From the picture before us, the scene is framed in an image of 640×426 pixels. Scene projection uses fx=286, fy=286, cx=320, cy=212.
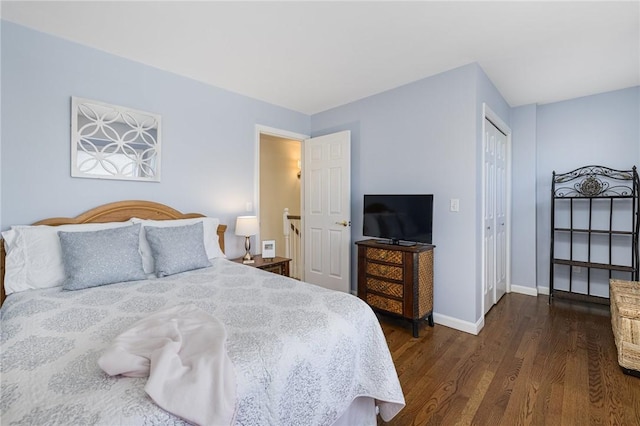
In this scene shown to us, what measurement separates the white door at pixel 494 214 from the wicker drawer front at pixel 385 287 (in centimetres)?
93

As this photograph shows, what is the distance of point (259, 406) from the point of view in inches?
38.2

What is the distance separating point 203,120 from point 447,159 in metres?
2.49

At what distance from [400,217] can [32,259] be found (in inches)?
112

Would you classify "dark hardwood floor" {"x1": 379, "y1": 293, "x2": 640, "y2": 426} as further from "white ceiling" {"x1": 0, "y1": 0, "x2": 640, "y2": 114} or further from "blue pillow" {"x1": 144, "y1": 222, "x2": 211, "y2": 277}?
"white ceiling" {"x1": 0, "y1": 0, "x2": 640, "y2": 114}

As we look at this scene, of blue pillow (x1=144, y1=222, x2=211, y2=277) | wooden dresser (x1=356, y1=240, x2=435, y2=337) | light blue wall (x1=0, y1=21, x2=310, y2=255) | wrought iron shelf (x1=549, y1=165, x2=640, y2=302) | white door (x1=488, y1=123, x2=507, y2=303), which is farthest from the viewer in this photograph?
white door (x1=488, y1=123, x2=507, y2=303)

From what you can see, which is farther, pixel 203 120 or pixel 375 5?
pixel 203 120

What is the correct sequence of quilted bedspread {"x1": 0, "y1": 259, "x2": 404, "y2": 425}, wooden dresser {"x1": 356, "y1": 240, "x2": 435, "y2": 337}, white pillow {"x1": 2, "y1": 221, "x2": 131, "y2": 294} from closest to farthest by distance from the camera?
quilted bedspread {"x1": 0, "y1": 259, "x2": 404, "y2": 425}, white pillow {"x1": 2, "y1": 221, "x2": 131, "y2": 294}, wooden dresser {"x1": 356, "y1": 240, "x2": 435, "y2": 337}

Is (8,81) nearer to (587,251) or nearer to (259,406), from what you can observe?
(259,406)

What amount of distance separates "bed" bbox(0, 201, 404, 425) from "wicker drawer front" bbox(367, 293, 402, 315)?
1221mm

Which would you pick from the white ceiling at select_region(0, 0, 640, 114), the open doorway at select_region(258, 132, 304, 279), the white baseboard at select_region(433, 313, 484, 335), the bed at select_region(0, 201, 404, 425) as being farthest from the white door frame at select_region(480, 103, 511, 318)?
the open doorway at select_region(258, 132, 304, 279)

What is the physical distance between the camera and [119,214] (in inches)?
94.0

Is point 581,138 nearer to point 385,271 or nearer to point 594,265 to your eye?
point 594,265

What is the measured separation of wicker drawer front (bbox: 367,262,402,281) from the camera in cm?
268

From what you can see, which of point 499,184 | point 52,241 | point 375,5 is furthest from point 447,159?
point 52,241
